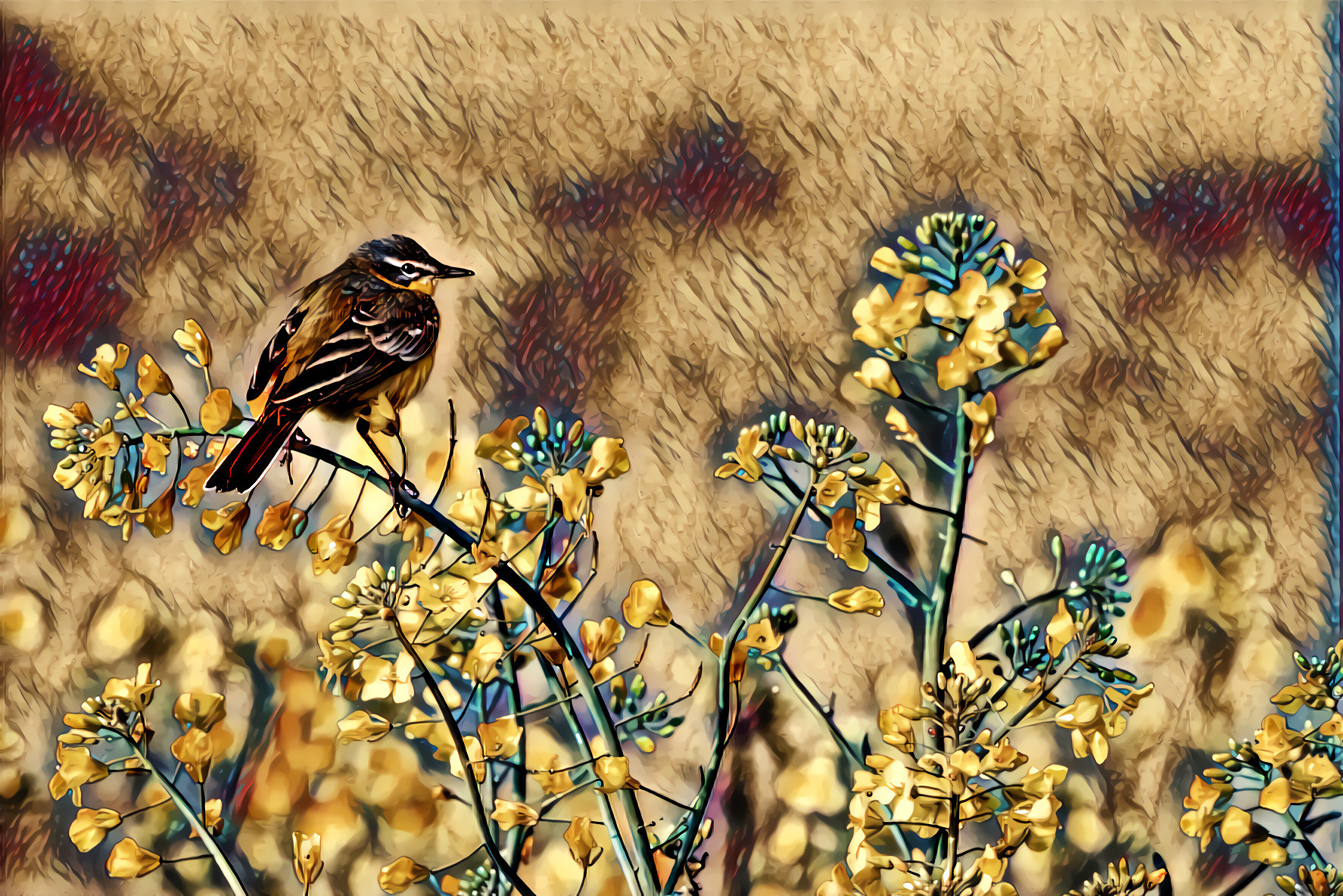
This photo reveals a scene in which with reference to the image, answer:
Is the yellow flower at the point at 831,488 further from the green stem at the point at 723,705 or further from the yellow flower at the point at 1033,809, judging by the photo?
the yellow flower at the point at 1033,809

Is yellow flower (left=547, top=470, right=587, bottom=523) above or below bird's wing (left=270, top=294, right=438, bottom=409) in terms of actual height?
above

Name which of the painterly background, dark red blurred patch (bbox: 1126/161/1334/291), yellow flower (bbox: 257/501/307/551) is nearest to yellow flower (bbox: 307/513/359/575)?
yellow flower (bbox: 257/501/307/551)

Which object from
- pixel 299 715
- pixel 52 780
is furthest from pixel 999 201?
pixel 52 780

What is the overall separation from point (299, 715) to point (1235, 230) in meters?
1.00

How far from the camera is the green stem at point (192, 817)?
0.78 metres

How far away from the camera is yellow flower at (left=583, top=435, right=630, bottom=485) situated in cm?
74

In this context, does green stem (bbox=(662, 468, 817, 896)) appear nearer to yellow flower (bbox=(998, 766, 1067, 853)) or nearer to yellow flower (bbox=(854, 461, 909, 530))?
yellow flower (bbox=(854, 461, 909, 530))

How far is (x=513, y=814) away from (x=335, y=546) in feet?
Answer: 0.81

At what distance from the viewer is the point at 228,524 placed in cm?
76

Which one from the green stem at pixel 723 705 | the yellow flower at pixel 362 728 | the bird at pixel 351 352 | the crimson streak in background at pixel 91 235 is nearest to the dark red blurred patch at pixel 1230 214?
the green stem at pixel 723 705

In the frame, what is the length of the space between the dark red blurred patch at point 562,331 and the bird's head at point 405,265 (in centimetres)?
7

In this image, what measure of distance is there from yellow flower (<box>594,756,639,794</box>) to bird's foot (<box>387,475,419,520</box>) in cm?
26

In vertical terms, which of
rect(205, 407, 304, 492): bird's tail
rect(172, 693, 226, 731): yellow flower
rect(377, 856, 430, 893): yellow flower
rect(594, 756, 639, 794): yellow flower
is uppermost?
rect(594, 756, 639, 794): yellow flower

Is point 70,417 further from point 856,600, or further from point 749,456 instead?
point 856,600
